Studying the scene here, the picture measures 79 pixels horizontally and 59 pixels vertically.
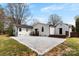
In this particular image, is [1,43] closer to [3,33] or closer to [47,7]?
[3,33]

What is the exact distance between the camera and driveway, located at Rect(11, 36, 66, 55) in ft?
10.3

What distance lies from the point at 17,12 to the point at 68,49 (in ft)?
2.21

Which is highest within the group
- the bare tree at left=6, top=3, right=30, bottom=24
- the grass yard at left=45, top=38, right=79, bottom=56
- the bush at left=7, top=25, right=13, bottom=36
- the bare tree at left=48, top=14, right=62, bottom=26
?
the bare tree at left=6, top=3, right=30, bottom=24

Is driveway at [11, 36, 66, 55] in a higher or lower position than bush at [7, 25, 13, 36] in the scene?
lower

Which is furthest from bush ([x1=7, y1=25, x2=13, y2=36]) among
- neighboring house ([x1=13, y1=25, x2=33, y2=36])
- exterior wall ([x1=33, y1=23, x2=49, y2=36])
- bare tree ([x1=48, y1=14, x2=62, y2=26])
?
bare tree ([x1=48, y1=14, x2=62, y2=26])

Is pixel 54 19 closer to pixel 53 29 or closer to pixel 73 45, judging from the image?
pixel 53 29

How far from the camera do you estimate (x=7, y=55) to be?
10.3 ft

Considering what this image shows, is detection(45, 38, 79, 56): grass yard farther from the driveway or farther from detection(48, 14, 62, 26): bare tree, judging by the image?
detection(48, 14, 62, 26): bare tree

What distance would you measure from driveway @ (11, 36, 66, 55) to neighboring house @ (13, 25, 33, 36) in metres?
0.05

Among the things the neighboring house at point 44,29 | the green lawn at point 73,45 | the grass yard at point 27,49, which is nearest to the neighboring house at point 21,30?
the neighboring house at point 44,29

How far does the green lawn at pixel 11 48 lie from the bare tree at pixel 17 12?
221 millimetres

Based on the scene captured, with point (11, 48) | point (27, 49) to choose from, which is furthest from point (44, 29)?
point (11, 48)

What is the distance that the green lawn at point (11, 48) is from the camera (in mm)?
3141

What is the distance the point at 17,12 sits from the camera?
10.5 ft
